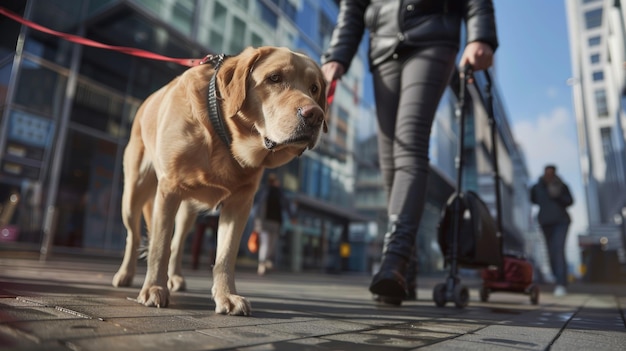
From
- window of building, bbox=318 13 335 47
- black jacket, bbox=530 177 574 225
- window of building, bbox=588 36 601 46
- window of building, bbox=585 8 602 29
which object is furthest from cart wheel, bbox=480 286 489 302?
window of building, bbox=588 36 601 46

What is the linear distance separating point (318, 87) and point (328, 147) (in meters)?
17.7

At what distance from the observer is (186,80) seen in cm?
218

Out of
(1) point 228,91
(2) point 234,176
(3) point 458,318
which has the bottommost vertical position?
(3) point 458,318

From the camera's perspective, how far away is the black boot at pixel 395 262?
8.28 feet

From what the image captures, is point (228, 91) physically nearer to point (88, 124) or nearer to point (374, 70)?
point (374, 70)

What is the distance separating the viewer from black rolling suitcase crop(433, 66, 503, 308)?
2906mm

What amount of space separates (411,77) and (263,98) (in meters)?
1.32

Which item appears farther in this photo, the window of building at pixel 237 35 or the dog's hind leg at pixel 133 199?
the window of building at pixel 237 35

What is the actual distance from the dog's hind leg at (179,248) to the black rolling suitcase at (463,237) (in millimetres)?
1714

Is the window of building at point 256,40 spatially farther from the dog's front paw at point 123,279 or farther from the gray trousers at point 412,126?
the dog's front paw at point 123,279

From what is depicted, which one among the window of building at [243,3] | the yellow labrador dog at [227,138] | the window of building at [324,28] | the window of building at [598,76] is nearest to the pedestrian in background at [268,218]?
the yellow labrador dog at [227,138]

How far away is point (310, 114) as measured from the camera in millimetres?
1851

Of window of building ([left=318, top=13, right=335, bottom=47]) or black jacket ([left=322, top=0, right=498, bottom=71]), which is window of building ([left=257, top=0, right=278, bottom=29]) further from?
black jacket ([left=322, top=0, right=498, bottom=71])

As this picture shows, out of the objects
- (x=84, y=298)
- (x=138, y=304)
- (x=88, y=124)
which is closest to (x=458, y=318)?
(x=138, y=304)
